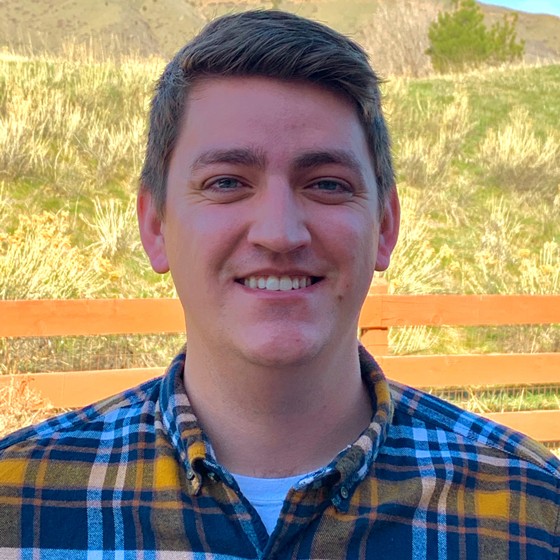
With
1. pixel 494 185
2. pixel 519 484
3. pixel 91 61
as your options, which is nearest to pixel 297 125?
pixel 519 484

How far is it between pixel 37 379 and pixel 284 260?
349 cm

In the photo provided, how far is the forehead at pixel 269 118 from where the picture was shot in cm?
149

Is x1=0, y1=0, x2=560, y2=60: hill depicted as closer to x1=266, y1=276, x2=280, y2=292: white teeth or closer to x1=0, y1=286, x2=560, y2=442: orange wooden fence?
x1=0, y1=286, x2=560, y2=442: orange wooden fence

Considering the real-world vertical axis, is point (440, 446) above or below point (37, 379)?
above

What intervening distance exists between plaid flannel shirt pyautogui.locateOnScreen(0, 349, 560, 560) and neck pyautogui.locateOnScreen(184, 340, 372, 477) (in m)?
0.06

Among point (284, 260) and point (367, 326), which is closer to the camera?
point (284, 260)

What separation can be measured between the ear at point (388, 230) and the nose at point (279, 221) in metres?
0.29

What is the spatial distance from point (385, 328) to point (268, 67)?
3.57 meters

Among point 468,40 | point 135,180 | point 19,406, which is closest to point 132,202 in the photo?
point 135,180

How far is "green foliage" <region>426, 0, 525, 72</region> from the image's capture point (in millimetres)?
24312

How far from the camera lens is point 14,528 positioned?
1.45 m

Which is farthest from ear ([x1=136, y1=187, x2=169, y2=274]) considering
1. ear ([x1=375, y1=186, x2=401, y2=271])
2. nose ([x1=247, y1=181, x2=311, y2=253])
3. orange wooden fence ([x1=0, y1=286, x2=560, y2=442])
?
orange wooden fence ([x1=0, y1=286, x2=560, y2=442])

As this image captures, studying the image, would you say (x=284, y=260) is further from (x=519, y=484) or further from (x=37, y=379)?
(x=37, y=379)

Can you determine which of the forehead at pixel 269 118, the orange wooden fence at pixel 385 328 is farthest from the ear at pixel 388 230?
the orange wooden fence at pixel 385 328
